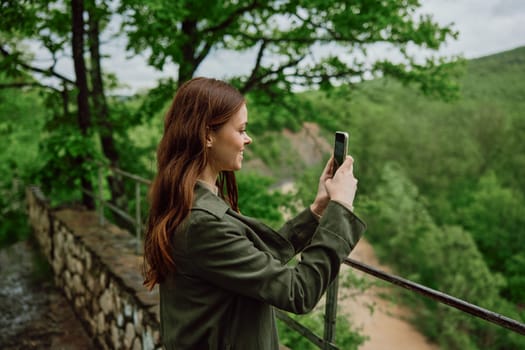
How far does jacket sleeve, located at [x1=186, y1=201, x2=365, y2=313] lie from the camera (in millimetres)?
1063

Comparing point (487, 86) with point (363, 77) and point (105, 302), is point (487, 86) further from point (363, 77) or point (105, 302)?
point (105, 302)

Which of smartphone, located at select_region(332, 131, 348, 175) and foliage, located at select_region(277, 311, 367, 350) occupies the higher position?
smartphone, located at select_region(332, 131, 348, 175)

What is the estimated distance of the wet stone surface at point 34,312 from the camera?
13.2 ft

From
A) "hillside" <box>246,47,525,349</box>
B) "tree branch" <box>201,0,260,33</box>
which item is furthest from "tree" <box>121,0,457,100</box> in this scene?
"hillside" <box>246,47,525,349</box>

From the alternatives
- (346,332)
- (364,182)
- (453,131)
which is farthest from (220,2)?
(453,131)

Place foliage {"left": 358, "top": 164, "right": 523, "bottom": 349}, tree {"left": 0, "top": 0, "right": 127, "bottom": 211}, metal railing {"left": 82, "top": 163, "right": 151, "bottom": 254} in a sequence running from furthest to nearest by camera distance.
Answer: foliage {"left": 358, "top": 164, "right": 523, "bottom": 349}
tree {"left": 0, "top": 0, "right": 127, "bottom": 211}
metal railing {"left": 82, "top": 163, "right": 151, "bottom": 254}

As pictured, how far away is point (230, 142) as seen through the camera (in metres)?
1.24

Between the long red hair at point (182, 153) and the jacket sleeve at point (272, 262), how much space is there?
0.09m

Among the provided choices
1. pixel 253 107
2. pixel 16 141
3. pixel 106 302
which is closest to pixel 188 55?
pixel 253 107

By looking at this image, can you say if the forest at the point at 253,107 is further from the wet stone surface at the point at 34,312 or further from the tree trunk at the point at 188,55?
the wet stone surface at the point at 34,312

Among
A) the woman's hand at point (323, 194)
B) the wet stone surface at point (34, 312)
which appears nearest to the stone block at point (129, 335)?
the wet stone surface at point (34, 312)

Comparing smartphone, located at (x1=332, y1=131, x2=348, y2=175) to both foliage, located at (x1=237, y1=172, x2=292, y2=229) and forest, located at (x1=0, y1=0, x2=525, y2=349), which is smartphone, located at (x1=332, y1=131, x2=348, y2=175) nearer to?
forest, located at (x1=0, y1=0, x2=525, y2=349)

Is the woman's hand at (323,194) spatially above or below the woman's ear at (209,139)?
below

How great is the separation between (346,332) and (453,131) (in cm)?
2472
